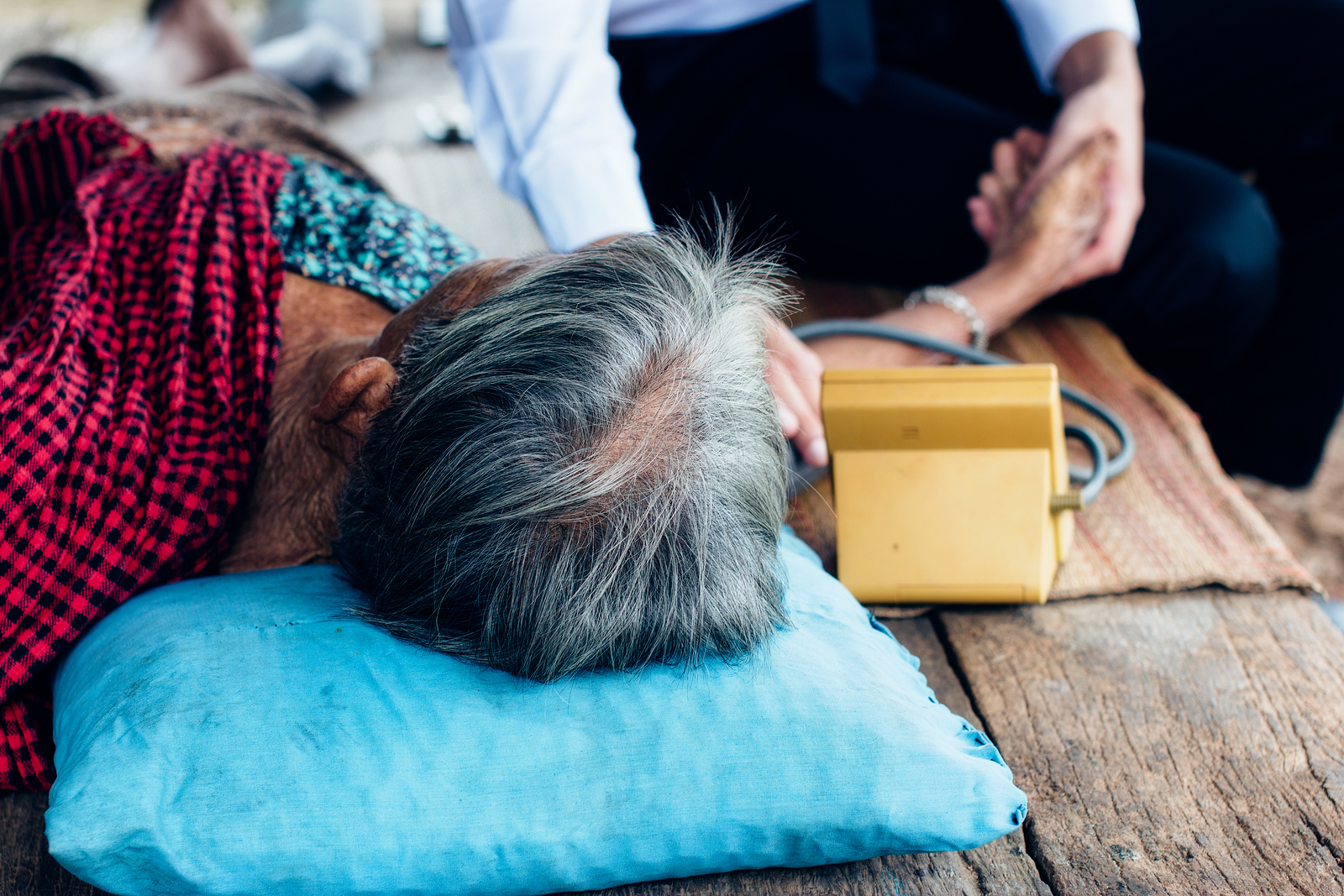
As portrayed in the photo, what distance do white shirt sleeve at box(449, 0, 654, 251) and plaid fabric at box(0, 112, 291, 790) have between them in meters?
0.41

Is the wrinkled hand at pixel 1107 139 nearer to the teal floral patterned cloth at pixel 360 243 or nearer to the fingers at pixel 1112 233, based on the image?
the fingers at pixel 1112 233

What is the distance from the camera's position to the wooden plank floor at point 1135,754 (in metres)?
0.90

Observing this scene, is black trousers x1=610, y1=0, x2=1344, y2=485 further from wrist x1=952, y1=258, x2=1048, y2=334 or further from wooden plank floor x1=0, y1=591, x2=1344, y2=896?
wooden plank floor x1=0, y1=591, x2=1344, y2=896

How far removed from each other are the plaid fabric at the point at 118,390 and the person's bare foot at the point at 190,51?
128 centimetres

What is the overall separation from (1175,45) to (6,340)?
2305 millimetres

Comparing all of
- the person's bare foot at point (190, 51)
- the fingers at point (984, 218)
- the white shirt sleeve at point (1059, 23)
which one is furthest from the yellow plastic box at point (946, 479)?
the person's bare foot at point (190, 51)

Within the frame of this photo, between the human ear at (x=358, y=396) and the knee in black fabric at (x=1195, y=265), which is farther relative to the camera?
the knee in black fabric at (x=1195, y=265)

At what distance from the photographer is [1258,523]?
1447 mm

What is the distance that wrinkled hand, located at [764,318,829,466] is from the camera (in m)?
1.29

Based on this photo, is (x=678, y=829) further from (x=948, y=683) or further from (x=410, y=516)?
(x=948, y=683)

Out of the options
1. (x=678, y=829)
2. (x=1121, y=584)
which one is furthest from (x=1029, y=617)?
Answer: (x=678, y=829)

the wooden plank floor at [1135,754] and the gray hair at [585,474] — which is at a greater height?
the gray hair at [585,474]

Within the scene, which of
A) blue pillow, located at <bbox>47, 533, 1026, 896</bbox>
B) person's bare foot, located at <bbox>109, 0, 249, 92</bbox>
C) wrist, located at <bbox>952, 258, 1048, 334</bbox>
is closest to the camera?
blue pillow, located at <bbox>47, 533, 1026, 896</bbox>

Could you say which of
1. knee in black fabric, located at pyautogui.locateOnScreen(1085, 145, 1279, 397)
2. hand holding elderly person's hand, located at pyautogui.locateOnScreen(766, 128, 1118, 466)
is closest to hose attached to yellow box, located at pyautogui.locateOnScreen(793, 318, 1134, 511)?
hand holding elderly person's hand, located at pyautogui.locateOnScreen(766, 128, 1118, 466)
